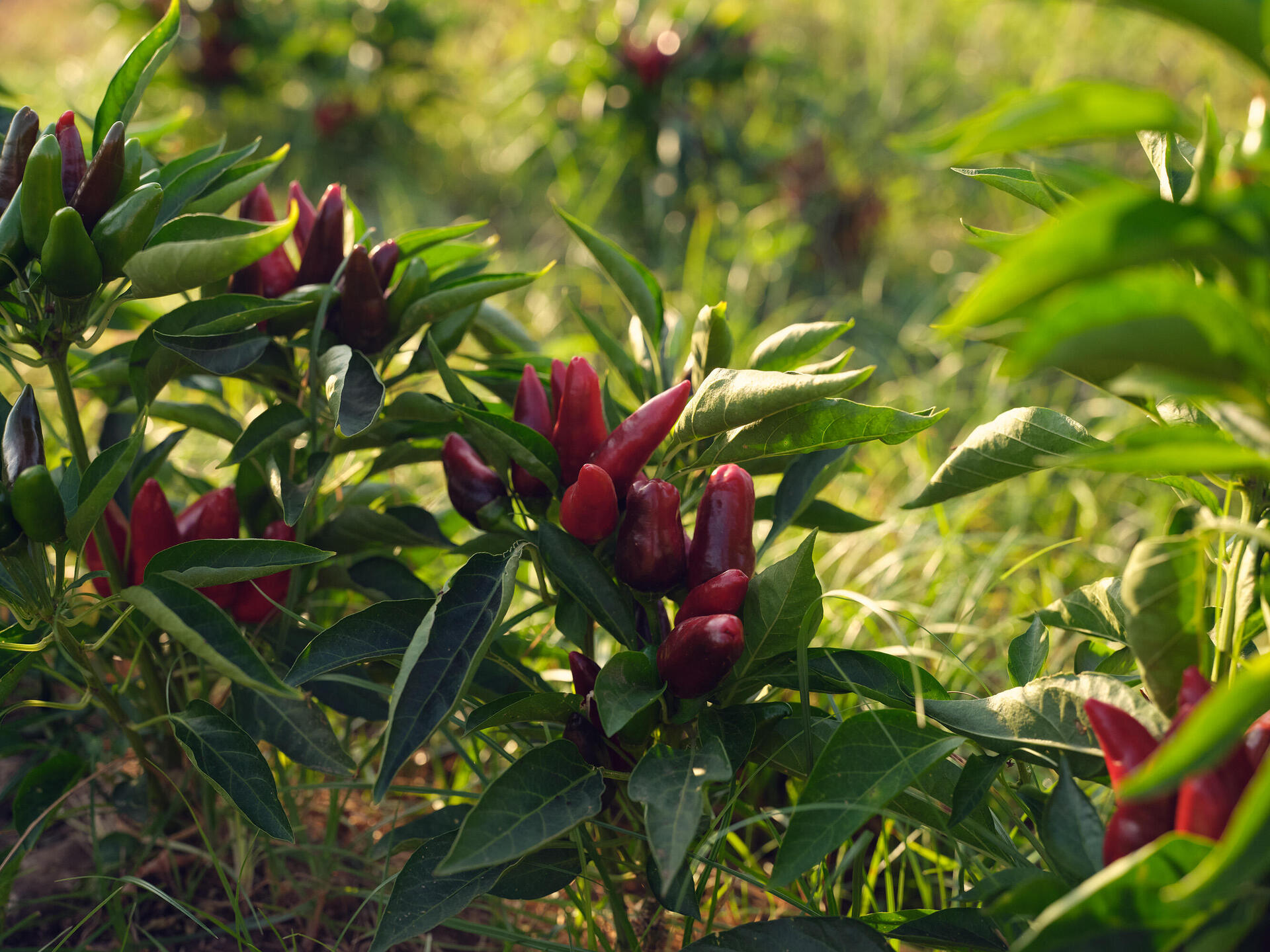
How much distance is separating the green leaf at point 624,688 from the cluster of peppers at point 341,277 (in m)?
0.45

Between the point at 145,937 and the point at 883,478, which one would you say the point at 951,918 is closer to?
the point at 145,937

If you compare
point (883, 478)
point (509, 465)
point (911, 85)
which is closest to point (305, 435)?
point (509, 465)

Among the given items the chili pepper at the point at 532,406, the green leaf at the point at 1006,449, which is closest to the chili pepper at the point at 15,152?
the chili pepper at the point at 532,406

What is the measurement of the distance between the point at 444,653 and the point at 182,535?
0.47 metres

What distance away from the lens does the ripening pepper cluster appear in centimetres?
80

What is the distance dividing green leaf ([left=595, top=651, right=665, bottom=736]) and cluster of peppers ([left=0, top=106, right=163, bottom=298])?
577 millimetres

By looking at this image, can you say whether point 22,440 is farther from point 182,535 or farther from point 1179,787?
point 1179,787

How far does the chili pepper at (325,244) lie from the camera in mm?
1011

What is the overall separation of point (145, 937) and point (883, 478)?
6.12 feet

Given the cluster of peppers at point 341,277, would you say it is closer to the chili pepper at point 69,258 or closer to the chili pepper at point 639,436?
the chili pepper at point 69,258

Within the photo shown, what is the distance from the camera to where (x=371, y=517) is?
979mm

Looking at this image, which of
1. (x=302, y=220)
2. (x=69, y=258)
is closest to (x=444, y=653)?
(x=69, y=258)

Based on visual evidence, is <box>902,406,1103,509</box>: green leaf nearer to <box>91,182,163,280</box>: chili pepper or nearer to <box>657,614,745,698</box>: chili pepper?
<box>657,614,745,698</box>: chili pepper

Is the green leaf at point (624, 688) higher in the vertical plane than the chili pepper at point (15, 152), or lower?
lower
